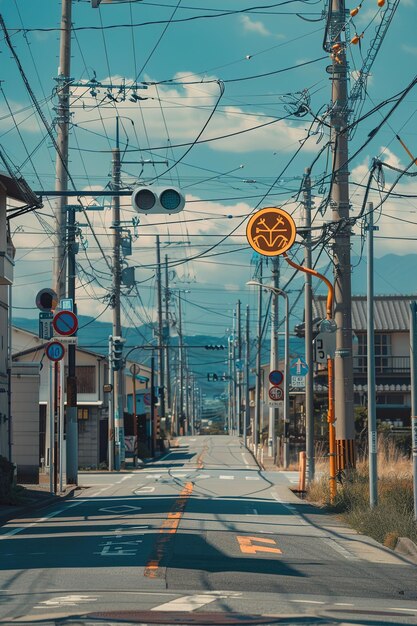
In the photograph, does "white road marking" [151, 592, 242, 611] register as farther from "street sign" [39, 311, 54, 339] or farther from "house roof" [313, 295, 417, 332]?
"house roof" [313, 295, 417, 332]

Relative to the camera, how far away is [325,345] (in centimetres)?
2217

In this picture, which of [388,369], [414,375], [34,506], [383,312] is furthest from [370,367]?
[383,312]

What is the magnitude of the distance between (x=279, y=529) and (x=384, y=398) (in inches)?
1815

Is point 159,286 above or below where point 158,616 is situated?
above

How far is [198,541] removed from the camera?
15.2 meters

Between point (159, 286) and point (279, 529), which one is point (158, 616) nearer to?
point (279, 529)

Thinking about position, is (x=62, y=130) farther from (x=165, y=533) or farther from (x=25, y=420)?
(x=165, y=533)

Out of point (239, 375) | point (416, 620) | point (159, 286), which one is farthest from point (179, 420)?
point (416, 620)

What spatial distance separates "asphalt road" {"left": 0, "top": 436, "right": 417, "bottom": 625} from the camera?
967 cm

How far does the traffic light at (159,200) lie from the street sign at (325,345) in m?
6.37

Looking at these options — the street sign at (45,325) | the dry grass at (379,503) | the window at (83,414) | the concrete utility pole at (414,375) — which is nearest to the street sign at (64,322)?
the street sign at (45,325)

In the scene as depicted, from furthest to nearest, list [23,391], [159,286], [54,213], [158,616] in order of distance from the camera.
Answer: [159,286] < [23,391] < [54,213] < [158,616]

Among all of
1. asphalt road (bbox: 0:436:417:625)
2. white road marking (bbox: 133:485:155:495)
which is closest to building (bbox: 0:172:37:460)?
white road marking (bbox: 133:485:155:495)

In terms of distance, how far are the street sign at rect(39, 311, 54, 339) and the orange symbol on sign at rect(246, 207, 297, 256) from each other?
10347 millimetres
